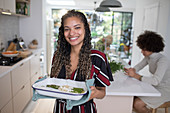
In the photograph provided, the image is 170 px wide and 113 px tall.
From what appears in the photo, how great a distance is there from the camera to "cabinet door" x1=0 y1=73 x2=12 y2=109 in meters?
2.11

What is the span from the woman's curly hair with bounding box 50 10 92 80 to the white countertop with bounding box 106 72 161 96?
600 millimetres

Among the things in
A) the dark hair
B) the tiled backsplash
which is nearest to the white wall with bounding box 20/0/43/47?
the tiled backsplash

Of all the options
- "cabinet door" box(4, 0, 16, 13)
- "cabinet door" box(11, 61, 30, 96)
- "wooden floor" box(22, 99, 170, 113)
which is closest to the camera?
"cabinet door" box(11, 61, 30, 96)

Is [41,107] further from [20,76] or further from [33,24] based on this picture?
[33,24]

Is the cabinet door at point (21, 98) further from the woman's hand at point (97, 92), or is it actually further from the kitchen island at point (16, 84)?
the woman's hand at point (97, 92)

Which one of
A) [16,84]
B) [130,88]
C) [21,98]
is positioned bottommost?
[21,98]

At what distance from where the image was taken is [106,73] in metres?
1.22

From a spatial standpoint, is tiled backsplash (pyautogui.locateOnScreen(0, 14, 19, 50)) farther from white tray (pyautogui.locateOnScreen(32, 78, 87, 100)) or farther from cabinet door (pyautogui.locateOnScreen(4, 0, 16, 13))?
white tray (pyautogui.locateOnScreen(32, 78, 87, 100))

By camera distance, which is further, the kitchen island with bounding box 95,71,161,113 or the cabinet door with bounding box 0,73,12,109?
the cabinet door with bounding box 0,73,12,109

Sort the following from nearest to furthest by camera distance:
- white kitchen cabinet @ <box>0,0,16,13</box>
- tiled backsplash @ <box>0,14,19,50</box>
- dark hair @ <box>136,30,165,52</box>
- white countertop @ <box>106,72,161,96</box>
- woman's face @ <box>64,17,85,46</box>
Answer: woman's face @ <box>64,17,85,46</box>
white countertop @ <box>106,72,161,96</box>
dark hair @ <box>136,30,165,52</box>
white kitchen cabinet @ <box>0,0,16,13</box>
tiled backsplash @ <box>0,14,19,50</box>

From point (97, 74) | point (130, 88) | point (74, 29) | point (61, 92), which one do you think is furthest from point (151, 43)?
point (61, 92)

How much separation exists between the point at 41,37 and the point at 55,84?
3311 mm

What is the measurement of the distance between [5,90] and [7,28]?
1790 millimetres

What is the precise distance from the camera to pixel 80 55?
1.28 meters
